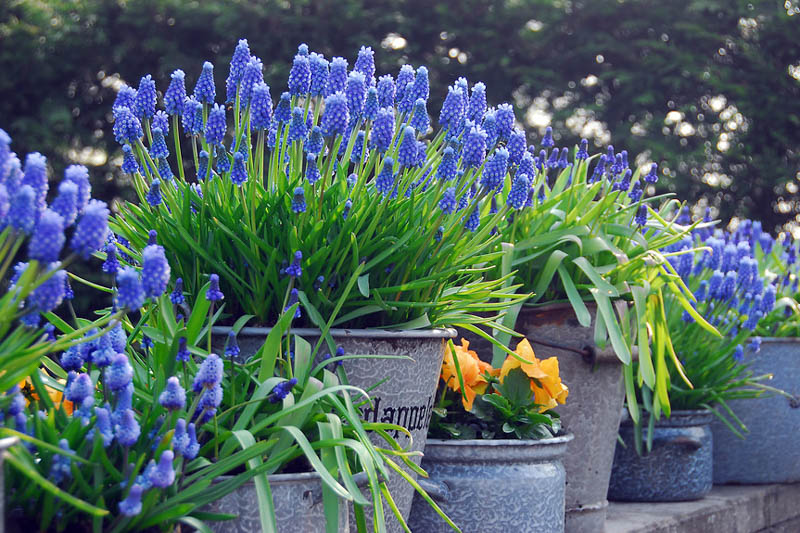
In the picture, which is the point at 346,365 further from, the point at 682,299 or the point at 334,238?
the point at 682,299

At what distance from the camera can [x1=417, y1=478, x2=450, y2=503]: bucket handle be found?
188cm

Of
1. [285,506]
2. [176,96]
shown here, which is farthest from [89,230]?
[176,96]

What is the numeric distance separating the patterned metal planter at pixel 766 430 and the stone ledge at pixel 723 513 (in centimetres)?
6

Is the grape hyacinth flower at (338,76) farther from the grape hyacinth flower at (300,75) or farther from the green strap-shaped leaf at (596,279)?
the green strap-shaped leaf at (596,279)

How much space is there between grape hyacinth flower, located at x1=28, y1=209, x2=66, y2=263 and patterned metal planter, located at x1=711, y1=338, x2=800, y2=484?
292cm

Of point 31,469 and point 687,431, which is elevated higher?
point 31,469

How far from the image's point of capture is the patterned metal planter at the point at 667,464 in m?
2.88

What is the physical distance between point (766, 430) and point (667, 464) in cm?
69

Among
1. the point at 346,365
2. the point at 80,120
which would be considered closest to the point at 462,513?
the point at 346,365

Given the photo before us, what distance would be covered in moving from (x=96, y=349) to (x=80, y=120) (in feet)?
21.6

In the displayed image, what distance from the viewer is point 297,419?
1395mm

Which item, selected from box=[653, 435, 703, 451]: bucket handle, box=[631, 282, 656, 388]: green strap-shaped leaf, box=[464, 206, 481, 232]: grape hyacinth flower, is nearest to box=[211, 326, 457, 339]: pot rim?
box=[464, 206, 481, 232]: grape hyacinth flower

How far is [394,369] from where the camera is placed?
5.52ft

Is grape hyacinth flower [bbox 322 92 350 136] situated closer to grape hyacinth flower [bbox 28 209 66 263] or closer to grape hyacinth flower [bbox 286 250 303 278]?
grape hyacinth flower [bbox 286 250 303 278]
